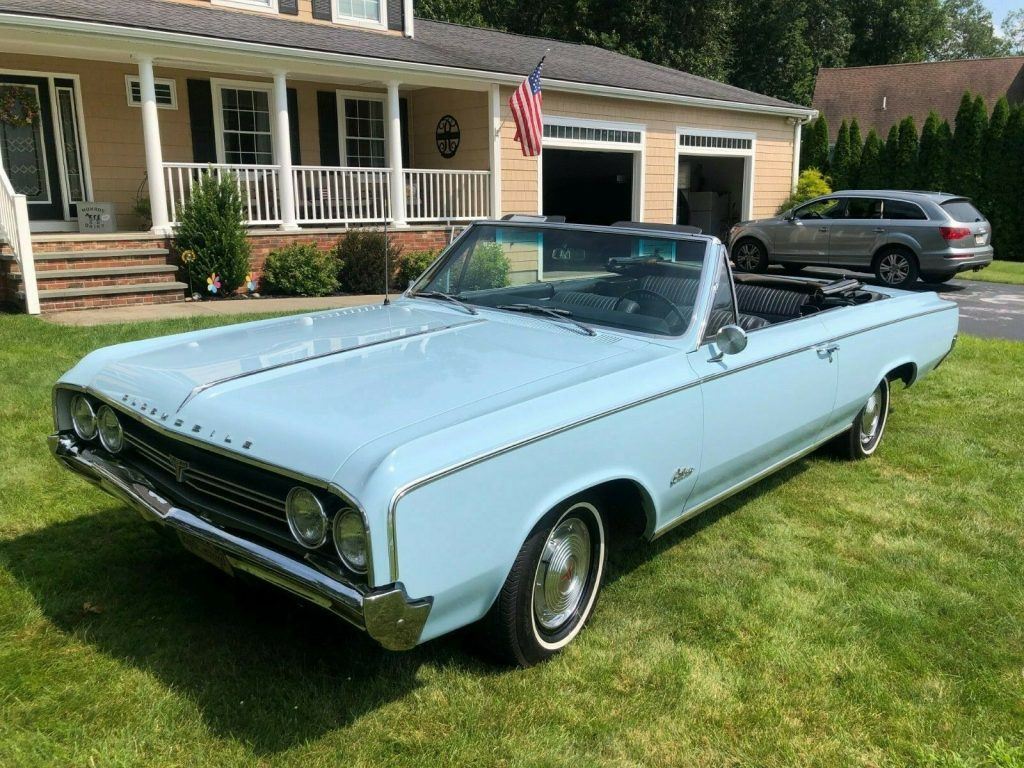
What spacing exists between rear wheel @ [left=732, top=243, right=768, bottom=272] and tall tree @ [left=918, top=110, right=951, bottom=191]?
845cm

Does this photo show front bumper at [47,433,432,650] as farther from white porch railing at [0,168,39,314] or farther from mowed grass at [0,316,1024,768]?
white porch railing at [0,168,39,314]

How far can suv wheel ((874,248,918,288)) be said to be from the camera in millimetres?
14375

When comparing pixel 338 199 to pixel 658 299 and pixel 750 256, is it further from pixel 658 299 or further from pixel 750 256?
pixel 658 299

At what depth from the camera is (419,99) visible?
1634 centimetres

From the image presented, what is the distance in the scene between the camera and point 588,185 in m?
22.6

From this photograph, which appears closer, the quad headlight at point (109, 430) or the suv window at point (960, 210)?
the quad headlight at point (109, 430)

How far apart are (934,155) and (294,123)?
654 inches

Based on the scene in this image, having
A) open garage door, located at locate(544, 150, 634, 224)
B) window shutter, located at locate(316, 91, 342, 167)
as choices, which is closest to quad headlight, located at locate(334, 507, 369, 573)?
window shutter, located at locate(316, 91, 342, 167)

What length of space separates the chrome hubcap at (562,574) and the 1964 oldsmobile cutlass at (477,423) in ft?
0.04

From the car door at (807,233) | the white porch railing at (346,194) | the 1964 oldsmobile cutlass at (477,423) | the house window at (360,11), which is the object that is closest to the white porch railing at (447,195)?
the white porch railing at (346,194)

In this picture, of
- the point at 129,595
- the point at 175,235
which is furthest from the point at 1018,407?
the point at 175,235

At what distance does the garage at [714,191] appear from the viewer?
20703 mm

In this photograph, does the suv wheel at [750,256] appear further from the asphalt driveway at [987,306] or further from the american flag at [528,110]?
the american flag at [528,110]

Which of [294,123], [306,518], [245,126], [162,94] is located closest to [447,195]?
[294,123]
